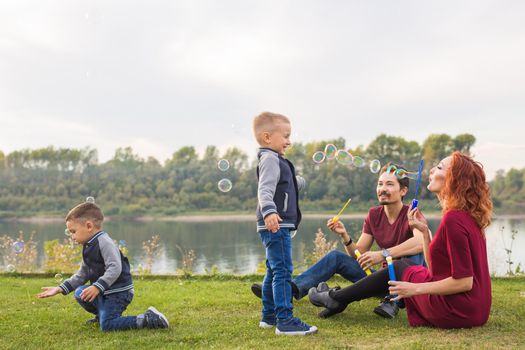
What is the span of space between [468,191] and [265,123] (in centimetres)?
148

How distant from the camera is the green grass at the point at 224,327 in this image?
3577 mm

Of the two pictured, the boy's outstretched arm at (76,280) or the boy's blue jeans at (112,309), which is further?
the boy's outstretched arm at (76,280)

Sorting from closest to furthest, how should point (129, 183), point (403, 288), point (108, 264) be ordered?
point (403, 288), point (108, 264), point (129, 183)

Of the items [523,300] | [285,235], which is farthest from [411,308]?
[523,300]

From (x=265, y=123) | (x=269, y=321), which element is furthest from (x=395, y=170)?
(x=269, y=321)

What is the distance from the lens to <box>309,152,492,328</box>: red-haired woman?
3.52 m

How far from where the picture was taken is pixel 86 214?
4.36 metres

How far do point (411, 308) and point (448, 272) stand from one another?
459 millimetres

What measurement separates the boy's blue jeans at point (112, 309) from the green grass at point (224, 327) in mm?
89

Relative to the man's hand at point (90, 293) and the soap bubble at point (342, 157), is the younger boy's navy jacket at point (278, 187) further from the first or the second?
the soap bubble at point (342, 157)

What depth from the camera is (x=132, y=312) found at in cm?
496

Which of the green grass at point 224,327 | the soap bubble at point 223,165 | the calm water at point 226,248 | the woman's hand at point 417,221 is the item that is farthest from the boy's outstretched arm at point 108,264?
the calm water at point 226,248

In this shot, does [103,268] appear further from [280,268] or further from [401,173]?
[401,173]

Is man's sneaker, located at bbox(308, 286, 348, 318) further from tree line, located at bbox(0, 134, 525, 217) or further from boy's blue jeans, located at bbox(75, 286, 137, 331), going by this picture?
tree line, located at bbox(0, 134, 525, 217)
